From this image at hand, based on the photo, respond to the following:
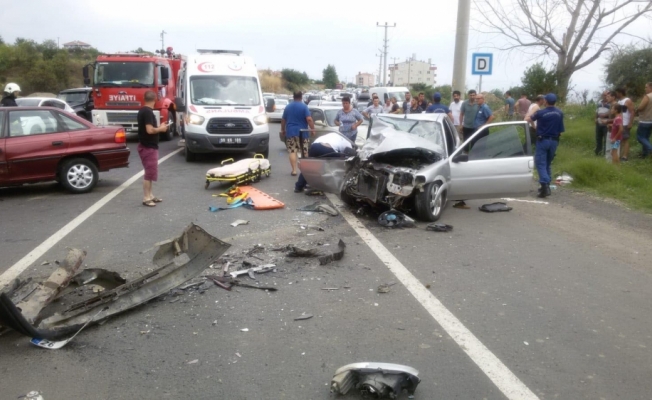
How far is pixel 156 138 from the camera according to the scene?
972cm

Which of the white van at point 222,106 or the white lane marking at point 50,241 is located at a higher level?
the white van at point 222,106

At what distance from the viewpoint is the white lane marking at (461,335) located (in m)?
3.92

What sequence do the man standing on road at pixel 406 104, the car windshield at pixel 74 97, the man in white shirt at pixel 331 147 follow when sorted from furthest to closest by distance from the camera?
the car windshield at pixel 74 97 < the man standing on road at pixel 406 104 < the man in white shirt at pixel 331 147

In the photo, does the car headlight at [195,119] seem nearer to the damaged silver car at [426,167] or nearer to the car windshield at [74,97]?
the damaged silver car at [426,167]

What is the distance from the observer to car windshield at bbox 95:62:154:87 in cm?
1909

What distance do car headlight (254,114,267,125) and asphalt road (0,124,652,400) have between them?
21.3ft

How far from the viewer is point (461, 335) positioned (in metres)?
4.72

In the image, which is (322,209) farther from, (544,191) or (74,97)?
(74,97)

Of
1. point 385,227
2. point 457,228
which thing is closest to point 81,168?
point 385,227

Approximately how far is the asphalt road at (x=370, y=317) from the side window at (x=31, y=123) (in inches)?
82.5

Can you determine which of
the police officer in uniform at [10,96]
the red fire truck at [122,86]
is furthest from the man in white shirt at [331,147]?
the red fire truck at [122,86]

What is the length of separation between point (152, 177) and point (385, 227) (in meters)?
3.93

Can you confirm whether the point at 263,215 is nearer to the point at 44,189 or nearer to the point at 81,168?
the point at 81,168

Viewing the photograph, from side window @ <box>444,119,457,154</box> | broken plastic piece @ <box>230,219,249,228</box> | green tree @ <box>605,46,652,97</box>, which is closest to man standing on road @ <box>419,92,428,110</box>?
side window @ <box>444,119,457,154</box>
